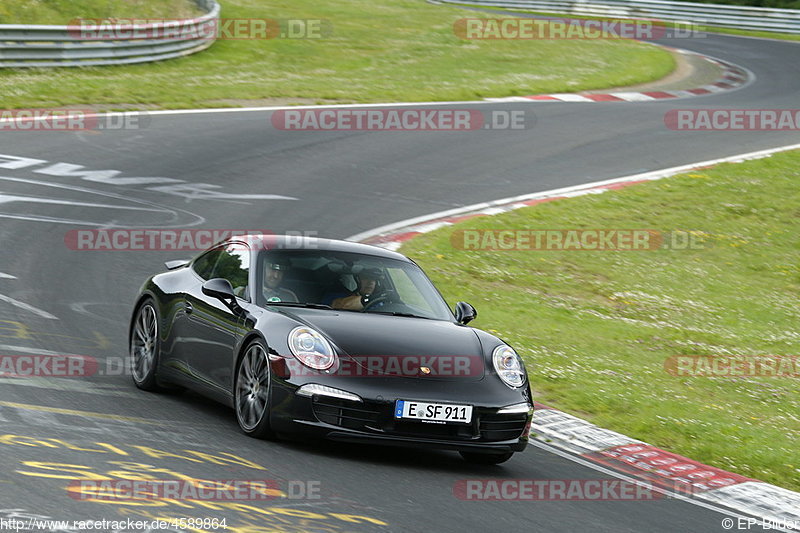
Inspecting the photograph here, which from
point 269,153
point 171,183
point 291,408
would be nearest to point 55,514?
point 291,408

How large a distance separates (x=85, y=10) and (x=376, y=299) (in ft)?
77.8

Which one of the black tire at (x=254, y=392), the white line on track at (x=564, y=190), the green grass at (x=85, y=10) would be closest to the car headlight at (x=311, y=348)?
the black tire at (x=254, y=392)

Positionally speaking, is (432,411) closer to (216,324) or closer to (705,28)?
(216,324)

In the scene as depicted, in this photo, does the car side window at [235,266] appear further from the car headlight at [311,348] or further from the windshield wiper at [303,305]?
the car headlight at [311,348]

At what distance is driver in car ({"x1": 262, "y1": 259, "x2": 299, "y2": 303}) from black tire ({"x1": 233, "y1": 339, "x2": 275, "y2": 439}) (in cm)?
47

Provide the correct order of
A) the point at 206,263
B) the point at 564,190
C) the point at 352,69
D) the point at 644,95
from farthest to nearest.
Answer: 1. the point at 352,69
2. the point at 644,95
3. the point at 564,190
4. the point at 206,263

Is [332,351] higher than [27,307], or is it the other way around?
[332,351]

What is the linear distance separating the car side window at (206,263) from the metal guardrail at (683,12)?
4139 cm

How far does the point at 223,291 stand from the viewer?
818 cm

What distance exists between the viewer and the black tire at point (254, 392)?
7457mm

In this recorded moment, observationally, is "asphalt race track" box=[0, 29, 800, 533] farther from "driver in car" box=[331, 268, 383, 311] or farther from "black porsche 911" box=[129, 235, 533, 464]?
"driver in car" box=[331, 268, 383, 311]

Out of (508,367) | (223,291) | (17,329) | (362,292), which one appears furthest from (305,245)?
(17,329)

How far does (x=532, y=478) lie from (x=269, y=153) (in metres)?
12.9

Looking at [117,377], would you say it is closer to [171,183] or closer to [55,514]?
[55,514]
